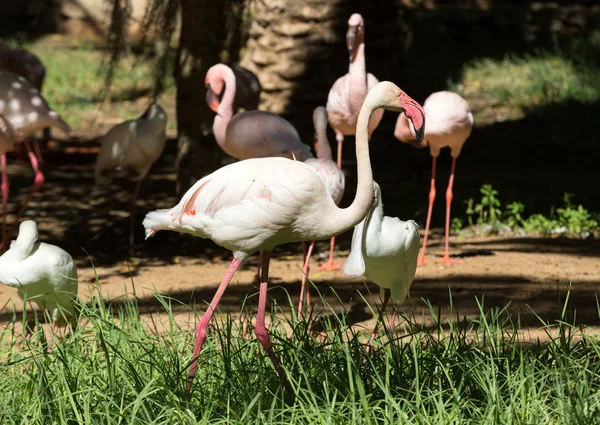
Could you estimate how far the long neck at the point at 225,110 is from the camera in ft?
21.2

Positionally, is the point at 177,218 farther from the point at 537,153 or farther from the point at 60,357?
the point at 537,153

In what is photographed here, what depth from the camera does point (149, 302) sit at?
213 inches

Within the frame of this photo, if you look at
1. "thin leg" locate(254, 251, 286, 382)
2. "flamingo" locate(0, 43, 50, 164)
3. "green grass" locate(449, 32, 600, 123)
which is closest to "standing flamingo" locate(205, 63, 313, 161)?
"thin leg" locate(254, 251, 286, 382)

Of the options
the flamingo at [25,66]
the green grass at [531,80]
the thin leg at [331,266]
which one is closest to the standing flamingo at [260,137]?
the thin leg at [331,266]

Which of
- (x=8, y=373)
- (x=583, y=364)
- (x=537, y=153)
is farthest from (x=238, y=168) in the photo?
(x=537, y=153)

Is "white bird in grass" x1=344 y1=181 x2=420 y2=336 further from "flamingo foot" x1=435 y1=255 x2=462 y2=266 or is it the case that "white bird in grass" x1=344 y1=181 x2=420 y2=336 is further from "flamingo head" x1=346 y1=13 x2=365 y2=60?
"flamingo head" x1=346 y1=13 x2=365 y2=60

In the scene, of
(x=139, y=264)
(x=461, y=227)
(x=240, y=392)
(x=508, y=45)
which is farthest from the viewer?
(x=508, y=45)

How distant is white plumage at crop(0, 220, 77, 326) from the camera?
4398mm

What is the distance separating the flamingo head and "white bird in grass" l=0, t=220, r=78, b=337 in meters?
2.91

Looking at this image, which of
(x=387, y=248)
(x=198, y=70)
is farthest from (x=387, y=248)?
(x=198, y=70)

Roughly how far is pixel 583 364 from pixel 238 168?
1614mm

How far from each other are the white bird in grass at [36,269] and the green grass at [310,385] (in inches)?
23.6

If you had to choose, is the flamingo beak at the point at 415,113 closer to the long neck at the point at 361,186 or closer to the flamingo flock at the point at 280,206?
the flamingo flock at the point at 280,206

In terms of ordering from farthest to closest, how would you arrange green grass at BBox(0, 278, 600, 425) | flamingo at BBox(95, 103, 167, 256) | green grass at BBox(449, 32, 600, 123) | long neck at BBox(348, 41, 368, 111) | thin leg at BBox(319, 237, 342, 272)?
green grass at BBox(449, 32, 600, 123) → flamingo at BBox(95, 103, 167, 256) → long neck at BBox(348, 41, 368, 111) → thin leg at BBox(319, 237, 342, 272) → green grass at BBox(0, 278, 600, 425)
